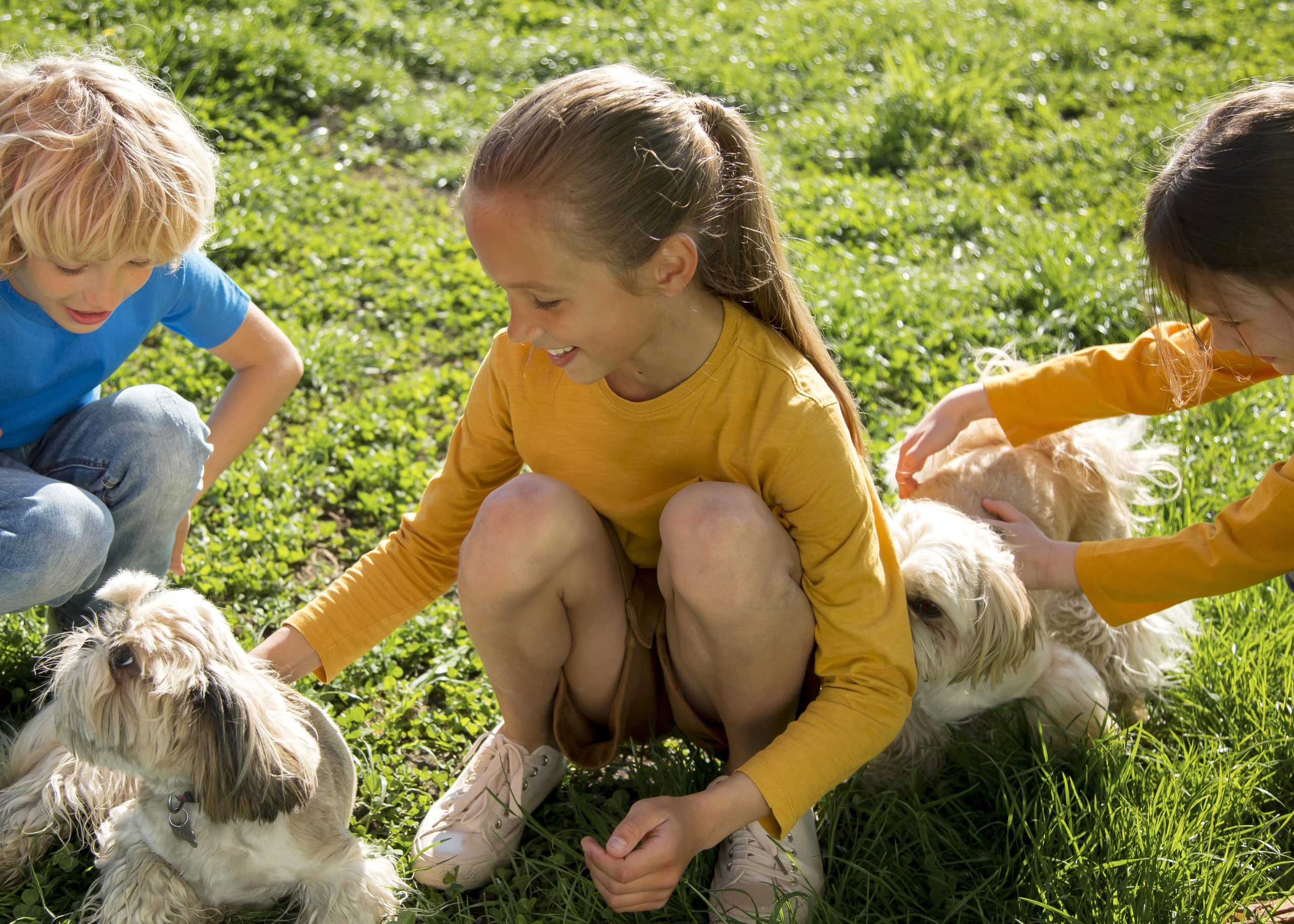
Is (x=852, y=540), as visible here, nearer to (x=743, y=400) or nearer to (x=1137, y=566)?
(x=743, y=400)

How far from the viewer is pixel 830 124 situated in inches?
222

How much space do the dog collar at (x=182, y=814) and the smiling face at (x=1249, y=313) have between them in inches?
84.0

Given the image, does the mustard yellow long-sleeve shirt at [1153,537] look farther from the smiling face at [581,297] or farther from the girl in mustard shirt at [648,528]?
the smiling face at [581,297]

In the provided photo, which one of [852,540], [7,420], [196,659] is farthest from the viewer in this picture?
[7,420]

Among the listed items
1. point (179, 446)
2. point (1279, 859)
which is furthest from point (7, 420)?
point (1279, 859)

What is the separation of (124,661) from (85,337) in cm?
105

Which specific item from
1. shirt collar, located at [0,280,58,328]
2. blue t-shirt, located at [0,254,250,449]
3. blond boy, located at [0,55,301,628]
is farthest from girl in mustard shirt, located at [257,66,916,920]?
shirt collar, located at [0,280,58,328]

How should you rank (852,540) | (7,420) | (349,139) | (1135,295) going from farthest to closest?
(349,139) → (1135,295) → (7,420) → (852,540)

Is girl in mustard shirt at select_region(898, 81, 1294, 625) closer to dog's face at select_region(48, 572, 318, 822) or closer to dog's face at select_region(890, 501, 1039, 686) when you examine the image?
dog's face at select_region(890, 501, 1039, 686)

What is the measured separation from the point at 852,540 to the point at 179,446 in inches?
61.4

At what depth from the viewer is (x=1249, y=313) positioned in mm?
2092

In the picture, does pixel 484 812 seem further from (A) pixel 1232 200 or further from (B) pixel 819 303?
(B) pixel 819 303

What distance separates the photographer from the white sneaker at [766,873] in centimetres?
217

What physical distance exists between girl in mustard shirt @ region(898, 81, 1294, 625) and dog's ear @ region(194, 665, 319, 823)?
5.32 feet
